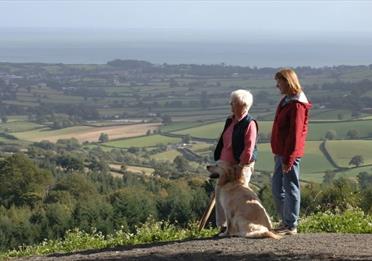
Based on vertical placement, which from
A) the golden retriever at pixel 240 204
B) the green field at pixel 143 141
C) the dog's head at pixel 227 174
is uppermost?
the dog's head at pixel 227 174

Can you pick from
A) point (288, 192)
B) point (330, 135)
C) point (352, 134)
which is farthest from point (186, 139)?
point (288, 192)

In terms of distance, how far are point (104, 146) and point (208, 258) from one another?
7523 centimetres

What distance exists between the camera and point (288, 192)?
8938 mm

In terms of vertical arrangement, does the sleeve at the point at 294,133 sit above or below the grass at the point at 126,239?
above

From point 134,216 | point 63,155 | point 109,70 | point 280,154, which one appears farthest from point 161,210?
point 109,70

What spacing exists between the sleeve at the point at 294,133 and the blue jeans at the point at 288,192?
186 millimetres

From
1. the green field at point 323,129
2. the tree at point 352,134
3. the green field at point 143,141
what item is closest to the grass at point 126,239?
the green field at point 323,129

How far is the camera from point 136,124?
99.7 meters

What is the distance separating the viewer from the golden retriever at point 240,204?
28.6 ft

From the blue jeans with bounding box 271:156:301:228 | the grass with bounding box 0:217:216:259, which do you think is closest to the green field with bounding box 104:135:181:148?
the grass with bounding box 0:217:216:259

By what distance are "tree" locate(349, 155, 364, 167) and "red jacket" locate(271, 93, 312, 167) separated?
50995 millimetres

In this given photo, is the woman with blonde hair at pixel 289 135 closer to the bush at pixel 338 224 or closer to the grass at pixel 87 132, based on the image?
the bush at pixel 338 224

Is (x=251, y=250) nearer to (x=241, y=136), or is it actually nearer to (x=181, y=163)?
(x=241, y=136)

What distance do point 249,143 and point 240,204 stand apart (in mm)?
774
